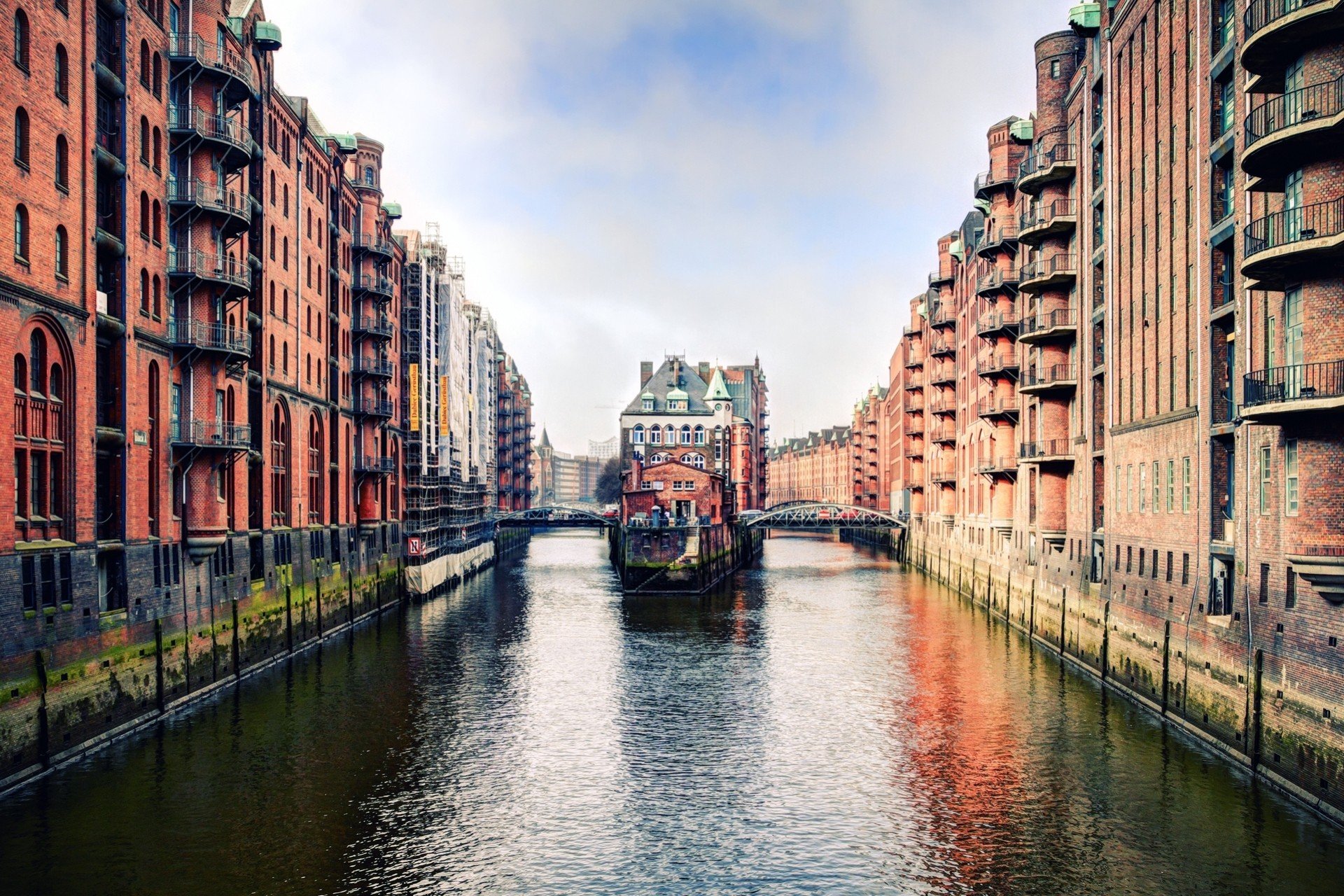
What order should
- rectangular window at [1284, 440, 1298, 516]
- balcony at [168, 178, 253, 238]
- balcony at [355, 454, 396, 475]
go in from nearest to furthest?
1. rectangular window at [1284, 440, 1298, 516]
2. balcony at [168, 178, 253, 238]
3. balcony at [355, 454, 396, 475]

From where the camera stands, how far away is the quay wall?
23.4 metres

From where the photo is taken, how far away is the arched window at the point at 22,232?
26.3 metres

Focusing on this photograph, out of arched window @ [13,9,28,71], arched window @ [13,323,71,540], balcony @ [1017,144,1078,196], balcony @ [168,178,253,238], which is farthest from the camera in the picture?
balcony @ [1017,144,1078,196]

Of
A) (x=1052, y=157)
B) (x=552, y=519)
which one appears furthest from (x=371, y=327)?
(x=552, y=519)

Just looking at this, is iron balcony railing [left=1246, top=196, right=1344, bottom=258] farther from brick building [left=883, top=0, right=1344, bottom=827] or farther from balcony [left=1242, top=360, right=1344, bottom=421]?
balcony [left=1242, top=360, right=1344, bottom=421]

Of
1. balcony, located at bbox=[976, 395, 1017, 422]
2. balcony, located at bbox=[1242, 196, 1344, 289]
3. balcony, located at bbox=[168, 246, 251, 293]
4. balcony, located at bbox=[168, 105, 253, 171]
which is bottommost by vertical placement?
balcony, located at bbox=[976, 395, 1017, 422]

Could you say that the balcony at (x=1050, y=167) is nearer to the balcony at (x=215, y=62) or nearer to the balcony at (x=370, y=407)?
the balcony at (x=215, y=62)

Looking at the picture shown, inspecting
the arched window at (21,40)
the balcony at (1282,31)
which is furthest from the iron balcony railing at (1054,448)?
the arched window at (21,40)

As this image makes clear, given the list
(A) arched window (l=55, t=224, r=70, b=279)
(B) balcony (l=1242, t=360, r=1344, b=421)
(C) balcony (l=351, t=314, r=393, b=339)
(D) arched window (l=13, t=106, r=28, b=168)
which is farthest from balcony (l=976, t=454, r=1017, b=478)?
(D) arched window (l=13, t=106, r=28, b=168)

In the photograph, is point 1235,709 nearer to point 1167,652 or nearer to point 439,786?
point 1167,652

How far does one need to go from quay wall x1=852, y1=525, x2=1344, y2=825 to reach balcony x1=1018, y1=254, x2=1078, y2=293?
11.6m

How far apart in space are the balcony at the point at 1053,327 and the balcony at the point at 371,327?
3532 cm

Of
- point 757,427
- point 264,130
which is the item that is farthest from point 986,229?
point 757,427

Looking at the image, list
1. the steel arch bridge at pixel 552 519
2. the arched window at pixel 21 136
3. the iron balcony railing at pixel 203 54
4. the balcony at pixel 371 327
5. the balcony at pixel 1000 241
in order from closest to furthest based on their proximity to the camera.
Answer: the arched window at pixel 21 136 < the iron balcony railing at pixel 203 54 < the balcony at pixel 1000 241 < the balcony at pixel 371 327 < the steel arch bridge at pixel 552 519
